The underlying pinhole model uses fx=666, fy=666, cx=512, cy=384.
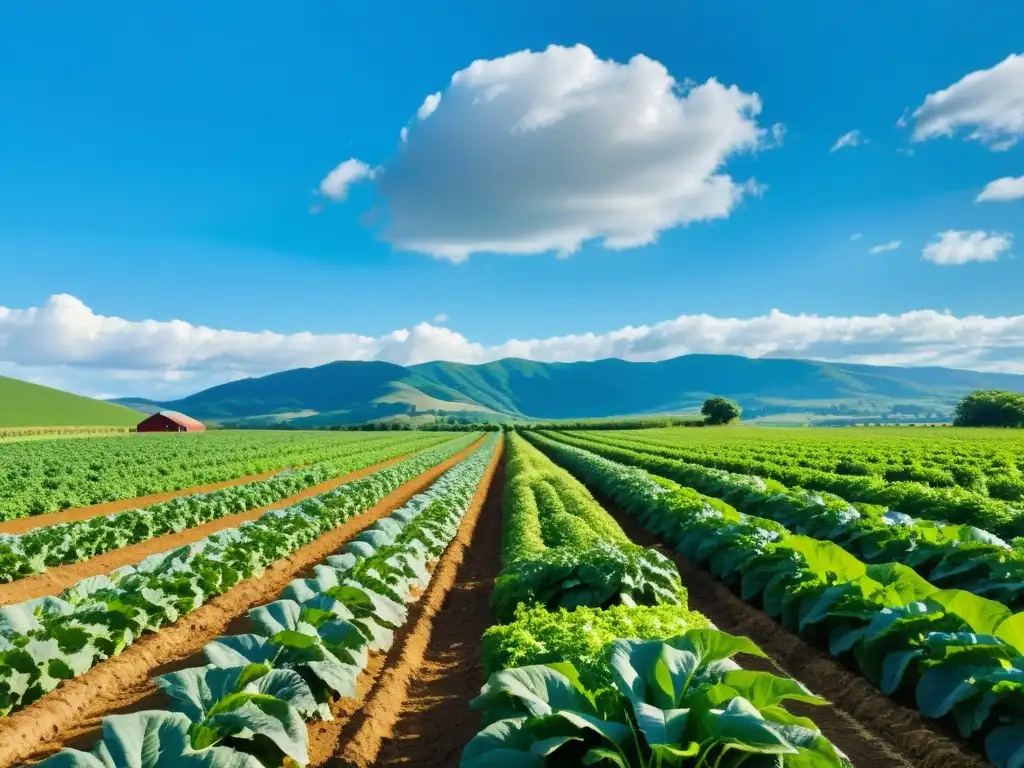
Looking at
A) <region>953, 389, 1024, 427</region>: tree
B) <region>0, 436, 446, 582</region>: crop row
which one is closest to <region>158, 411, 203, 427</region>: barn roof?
<region>0, 436, 446, 582</region>: crop row

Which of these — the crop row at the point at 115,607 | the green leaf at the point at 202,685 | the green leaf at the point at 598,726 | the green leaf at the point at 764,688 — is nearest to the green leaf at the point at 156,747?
the green leaf at the point at 202,685

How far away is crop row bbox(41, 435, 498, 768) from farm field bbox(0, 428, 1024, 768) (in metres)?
0.02

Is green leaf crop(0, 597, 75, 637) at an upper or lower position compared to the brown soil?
upper

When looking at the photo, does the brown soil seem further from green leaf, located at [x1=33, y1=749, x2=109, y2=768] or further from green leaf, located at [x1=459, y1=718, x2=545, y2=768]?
green leaf, located at [x1=459, y1=718, x2=545, y2=768]

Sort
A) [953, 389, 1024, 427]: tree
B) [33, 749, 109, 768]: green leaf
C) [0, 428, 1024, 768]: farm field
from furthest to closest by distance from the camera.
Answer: [953, 389, 1024, 427]: tree, [0, 428, 1024, 768]: farm field, [33, 749, 109, 768]: green leaf

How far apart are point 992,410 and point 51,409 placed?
150 m

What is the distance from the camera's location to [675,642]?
4508 millimetres

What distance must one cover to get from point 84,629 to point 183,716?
4.20 m

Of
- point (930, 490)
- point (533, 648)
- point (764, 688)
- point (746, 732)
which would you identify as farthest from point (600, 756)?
point (930, 490)

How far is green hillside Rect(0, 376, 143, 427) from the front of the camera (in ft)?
368

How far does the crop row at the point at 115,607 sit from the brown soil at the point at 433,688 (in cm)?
333

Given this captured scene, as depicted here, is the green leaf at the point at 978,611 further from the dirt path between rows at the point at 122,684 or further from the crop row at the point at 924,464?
the crop row at the point at 924,464

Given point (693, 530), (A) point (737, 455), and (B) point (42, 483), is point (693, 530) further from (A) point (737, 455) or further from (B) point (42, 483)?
(B) point (42, 483)

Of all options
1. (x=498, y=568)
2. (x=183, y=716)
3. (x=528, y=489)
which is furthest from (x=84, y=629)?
(x=528, y=489)
